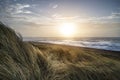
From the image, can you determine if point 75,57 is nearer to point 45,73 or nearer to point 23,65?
point 45,73

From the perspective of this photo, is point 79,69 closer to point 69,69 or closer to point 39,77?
point 69,69

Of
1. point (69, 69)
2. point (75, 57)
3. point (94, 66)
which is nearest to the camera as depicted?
point (69, 69)

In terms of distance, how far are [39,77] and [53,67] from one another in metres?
0.61

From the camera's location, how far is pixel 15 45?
2.88 meters

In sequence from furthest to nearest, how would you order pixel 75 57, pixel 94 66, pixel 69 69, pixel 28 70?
pixel 75 57 < pixel 94 66 < pixel 69 69 < pixel 28 70

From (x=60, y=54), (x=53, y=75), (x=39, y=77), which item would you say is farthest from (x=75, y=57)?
(x=39, y=77)

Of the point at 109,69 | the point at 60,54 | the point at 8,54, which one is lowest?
the point at 109,69

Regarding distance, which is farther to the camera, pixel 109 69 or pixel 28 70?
pixel 109 69

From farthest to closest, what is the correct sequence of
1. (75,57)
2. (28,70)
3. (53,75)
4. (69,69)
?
(75,57) → (69,69) → (53,75) → (28,70)

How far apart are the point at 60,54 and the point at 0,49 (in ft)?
6.46

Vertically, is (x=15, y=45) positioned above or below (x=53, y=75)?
above

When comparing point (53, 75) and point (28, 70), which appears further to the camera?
point (53, 75)

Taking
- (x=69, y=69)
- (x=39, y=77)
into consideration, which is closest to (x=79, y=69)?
(x=69, y=69)

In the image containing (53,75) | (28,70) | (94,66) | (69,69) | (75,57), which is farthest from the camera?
(75,57)
